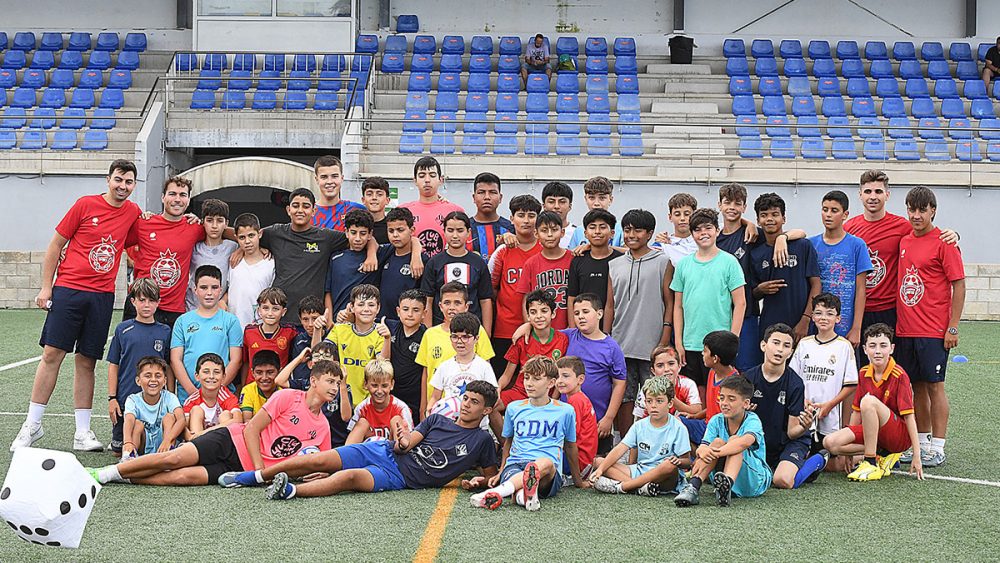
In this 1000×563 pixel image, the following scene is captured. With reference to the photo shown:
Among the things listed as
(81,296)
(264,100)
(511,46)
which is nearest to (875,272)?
(81,296)

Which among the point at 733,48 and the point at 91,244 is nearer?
the point at 91,244

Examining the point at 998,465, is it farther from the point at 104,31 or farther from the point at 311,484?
the point at 104,31

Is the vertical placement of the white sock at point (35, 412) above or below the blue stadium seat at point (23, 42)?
below

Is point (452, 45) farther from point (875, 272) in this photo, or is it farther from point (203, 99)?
point (875, 272)

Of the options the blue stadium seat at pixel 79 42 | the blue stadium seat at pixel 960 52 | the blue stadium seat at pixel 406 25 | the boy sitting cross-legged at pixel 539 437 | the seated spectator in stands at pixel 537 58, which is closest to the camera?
the boy sitting cross-legged at pixel 539 437

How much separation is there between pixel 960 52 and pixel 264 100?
49.4ft

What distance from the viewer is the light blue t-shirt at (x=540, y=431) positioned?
5.70 metres

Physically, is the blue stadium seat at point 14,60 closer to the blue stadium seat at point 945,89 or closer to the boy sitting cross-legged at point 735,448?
the blue stadium seat at point 945,89

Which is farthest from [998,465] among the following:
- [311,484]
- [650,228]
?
[311,484]

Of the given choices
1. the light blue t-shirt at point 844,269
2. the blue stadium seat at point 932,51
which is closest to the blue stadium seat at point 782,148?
the blue stadium seat at point 932,51

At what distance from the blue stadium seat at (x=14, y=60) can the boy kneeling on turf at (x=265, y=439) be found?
63.6 feet

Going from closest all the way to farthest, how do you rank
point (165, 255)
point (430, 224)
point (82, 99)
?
point (165, 255)
point (430, 224)
point (82, 99)

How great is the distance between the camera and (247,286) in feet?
23.6

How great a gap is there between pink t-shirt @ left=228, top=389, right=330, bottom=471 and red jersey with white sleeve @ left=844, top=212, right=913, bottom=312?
376 centimetres
